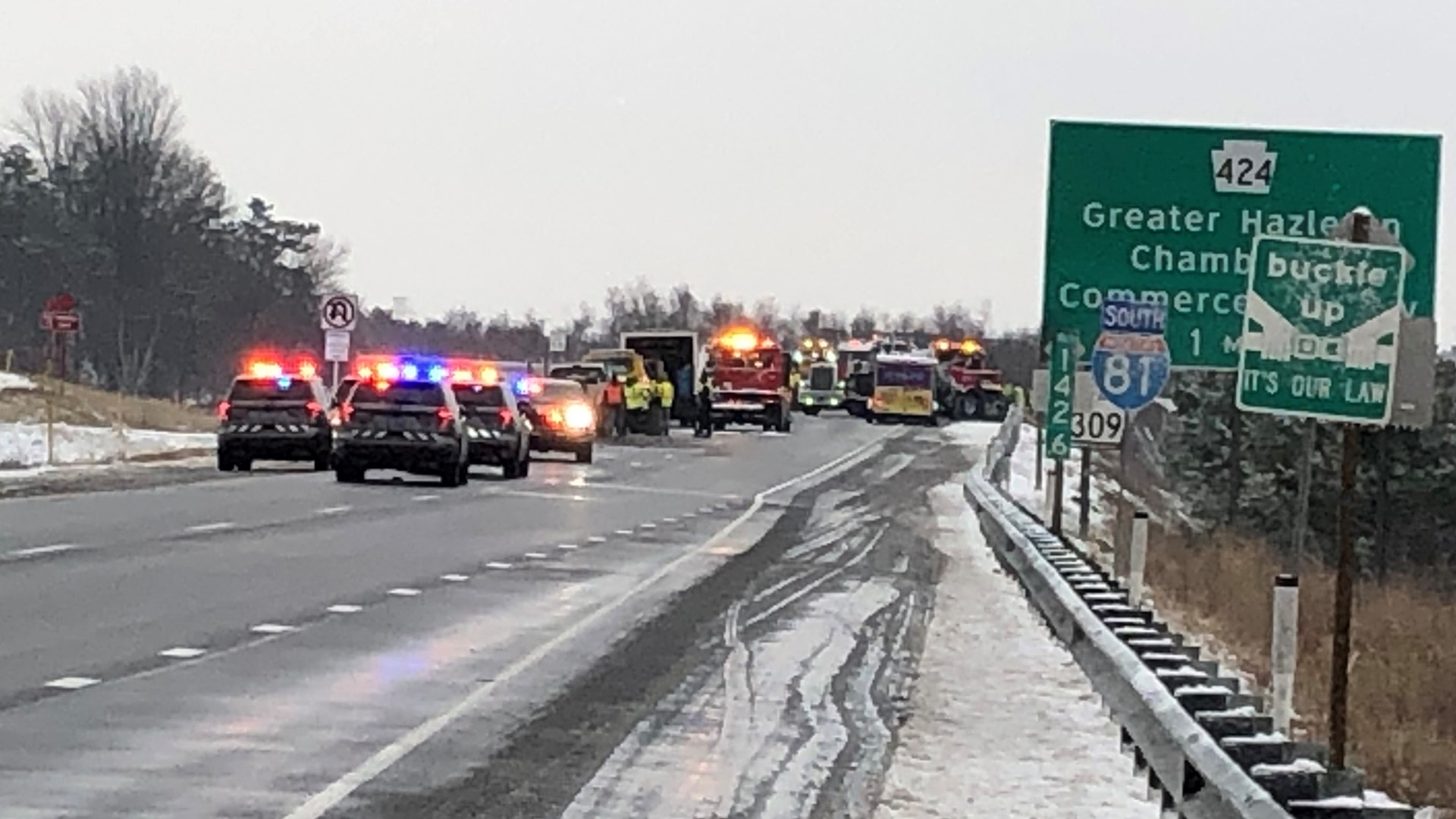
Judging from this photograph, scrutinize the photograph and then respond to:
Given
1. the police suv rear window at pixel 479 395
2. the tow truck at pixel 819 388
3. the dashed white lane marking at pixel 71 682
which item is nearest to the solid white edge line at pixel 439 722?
the dashed white lane marking at pixel 71 682

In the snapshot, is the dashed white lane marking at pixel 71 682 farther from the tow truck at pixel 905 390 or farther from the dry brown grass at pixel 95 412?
the tow truck at pixel 905 390

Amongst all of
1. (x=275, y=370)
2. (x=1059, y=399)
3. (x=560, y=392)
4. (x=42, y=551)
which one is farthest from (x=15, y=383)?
(x=42, y=551)

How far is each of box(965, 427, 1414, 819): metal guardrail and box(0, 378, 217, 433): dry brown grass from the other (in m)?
41.5

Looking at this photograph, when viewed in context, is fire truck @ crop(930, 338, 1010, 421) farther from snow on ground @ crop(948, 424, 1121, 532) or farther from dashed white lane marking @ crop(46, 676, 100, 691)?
dashed white lane marking @ crop(46, 676, 100, 691)

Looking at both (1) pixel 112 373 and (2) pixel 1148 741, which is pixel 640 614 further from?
(1) pixel 112 373

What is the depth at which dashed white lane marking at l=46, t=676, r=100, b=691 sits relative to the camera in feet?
43.4

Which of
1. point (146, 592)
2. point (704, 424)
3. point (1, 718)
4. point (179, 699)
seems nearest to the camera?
point (1, 718)

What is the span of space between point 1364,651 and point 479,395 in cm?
2177

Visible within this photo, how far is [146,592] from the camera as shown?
61.3ft

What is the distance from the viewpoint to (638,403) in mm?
67625

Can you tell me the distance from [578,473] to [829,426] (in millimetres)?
40447

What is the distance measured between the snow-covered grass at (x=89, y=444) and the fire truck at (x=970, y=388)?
163 ft

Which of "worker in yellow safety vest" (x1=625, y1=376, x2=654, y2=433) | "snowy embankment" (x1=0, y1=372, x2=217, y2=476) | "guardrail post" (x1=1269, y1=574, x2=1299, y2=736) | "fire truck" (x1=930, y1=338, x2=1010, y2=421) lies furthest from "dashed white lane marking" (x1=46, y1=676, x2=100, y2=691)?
"fire truck" (x1=930, y1=338, x2=1010, y2=421)

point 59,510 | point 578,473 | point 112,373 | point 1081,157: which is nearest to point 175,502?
point 59,510
